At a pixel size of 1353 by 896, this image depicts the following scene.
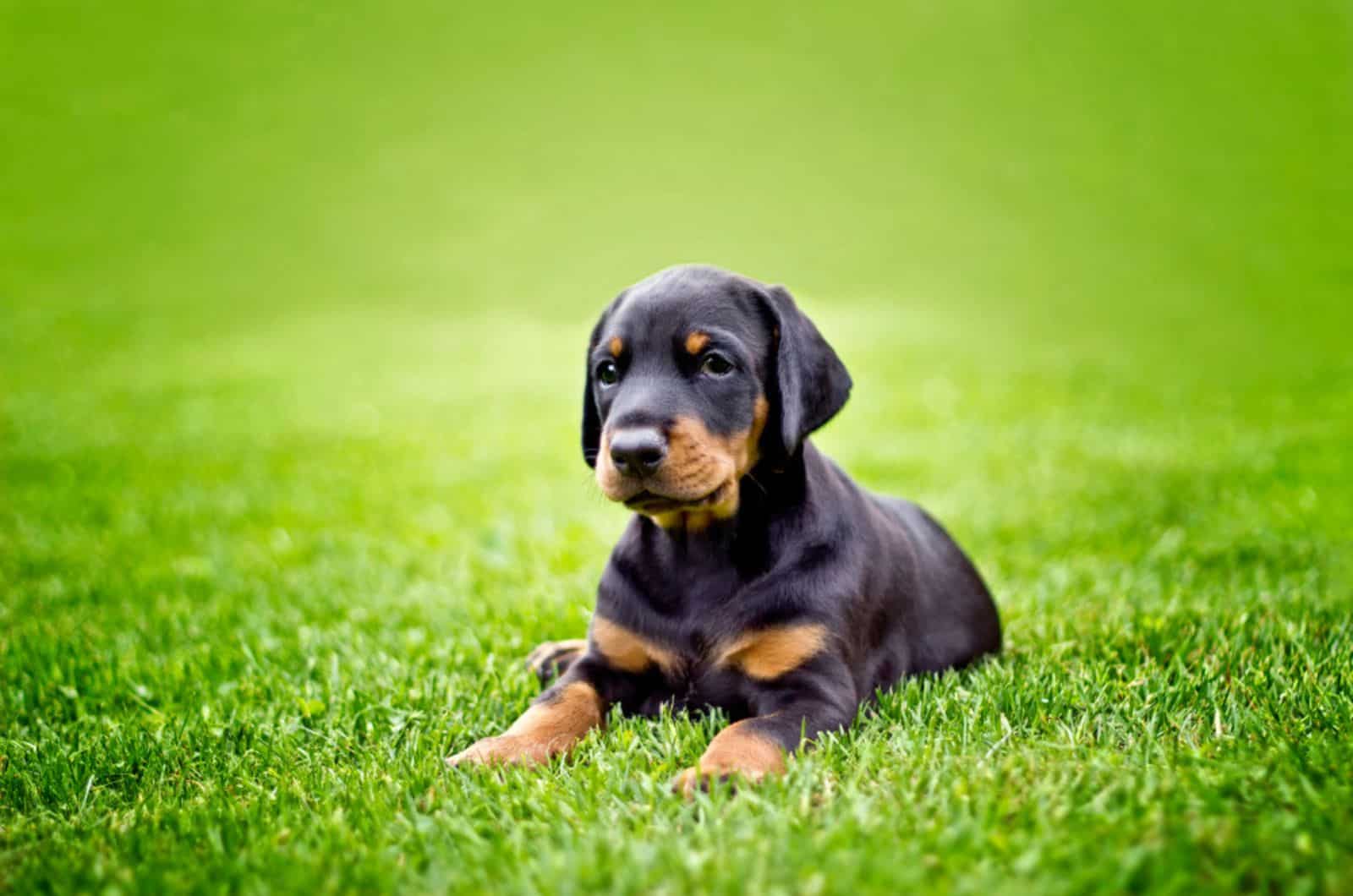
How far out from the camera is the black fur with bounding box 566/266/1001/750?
333 centimetres

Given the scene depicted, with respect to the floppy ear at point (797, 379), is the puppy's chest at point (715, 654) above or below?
below

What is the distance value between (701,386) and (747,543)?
51cm

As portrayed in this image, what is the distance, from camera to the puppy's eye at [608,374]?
3539mm

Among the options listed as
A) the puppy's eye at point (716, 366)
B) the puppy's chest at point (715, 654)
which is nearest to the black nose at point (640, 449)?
the puppy's eye at point (716, 366)

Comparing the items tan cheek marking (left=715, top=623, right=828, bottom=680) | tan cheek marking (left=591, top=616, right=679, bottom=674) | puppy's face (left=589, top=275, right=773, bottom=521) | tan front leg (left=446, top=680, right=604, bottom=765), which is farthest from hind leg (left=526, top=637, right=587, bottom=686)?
puppy's face (left=589, top=275, right=773, bottom=521)

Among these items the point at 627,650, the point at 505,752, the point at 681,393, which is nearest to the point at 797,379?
the point at 681,393

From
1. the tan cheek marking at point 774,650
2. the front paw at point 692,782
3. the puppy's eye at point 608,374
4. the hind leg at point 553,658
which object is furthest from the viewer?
the hind leg at point 553,658

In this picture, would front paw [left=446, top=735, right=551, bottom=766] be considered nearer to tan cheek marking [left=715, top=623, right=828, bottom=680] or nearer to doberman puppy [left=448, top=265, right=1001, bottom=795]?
doberman puppy [left=448, top=265, right=1001, bottom=795]

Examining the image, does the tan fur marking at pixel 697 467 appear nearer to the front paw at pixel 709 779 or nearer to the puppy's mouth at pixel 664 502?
the puppy's mouth at pixel 664 502

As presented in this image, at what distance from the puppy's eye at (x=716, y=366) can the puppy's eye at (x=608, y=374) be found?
0.29 meters

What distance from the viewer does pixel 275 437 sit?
34.7ft

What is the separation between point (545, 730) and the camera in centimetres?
321

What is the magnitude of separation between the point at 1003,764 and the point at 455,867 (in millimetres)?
1278

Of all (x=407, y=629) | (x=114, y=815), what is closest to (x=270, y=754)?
(x=114, y=815)
